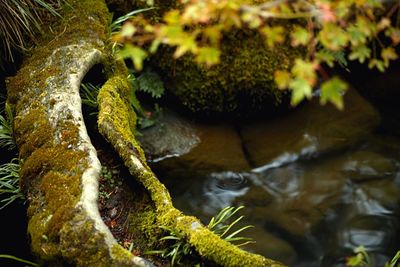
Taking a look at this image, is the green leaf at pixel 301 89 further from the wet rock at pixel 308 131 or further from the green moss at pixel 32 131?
the wet rock at pixel 308 131

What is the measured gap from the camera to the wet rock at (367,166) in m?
5.09

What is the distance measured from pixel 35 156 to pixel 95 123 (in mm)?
816

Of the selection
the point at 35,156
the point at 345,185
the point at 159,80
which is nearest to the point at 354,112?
the point at 345,185

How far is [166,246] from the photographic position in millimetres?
3150

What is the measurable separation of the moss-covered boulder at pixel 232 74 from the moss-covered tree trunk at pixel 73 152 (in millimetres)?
948


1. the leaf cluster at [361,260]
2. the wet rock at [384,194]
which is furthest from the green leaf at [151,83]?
the leaf cluster at [361,260]

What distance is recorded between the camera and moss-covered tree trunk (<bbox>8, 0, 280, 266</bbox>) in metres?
2.91

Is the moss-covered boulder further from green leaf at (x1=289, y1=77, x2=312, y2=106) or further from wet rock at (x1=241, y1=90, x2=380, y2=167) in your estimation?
green leaf at (x1=289, y1=77, x2=312, y2=106)

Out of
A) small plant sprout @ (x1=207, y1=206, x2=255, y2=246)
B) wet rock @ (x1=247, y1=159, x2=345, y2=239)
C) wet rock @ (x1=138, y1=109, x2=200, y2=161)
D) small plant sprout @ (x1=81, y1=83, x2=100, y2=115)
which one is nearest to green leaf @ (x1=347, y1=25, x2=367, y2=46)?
small plant sprout @ (x1=207, y1=206, x2=255, y2=246)

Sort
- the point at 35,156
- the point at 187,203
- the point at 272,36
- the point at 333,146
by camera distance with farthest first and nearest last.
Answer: the point at 333,146
the point at 187,203
the point at 35,156
the point at 272,36

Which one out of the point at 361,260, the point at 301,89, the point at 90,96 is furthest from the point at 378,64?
the point at 90,96

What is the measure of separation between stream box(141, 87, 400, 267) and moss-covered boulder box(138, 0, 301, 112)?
0.95ft

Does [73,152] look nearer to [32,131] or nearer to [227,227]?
[32,131]

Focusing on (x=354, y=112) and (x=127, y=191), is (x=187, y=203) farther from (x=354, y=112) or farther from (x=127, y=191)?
(x=354, y=112)
